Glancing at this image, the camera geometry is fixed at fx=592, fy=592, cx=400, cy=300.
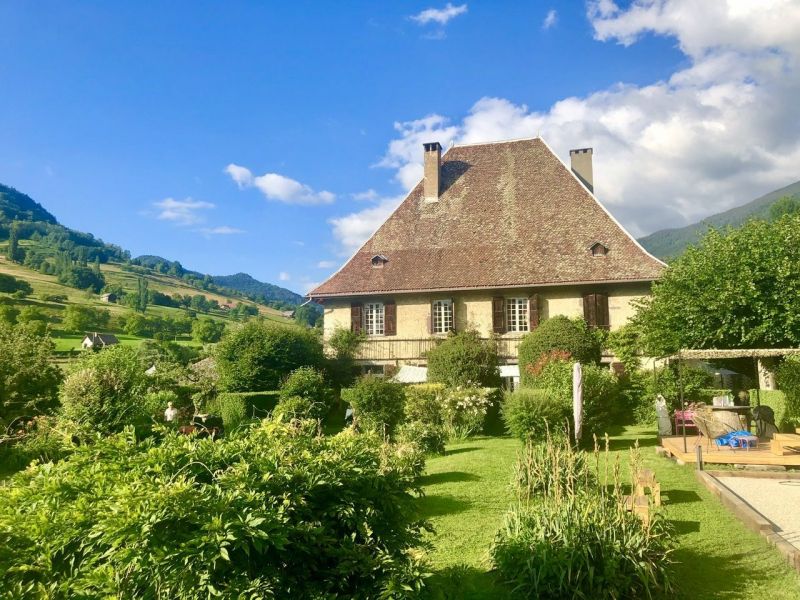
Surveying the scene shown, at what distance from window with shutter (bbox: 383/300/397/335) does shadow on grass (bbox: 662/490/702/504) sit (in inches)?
716

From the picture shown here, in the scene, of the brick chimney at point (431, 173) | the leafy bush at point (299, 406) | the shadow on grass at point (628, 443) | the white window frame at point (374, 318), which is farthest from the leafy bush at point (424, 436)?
the brick chimney at point (431, 173)

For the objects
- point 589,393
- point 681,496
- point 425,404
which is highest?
point 589,393

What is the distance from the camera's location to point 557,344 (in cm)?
2166

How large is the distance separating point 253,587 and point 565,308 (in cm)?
2368

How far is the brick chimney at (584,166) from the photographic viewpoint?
30469mm

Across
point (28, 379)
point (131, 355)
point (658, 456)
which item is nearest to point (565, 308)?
point (658, 456)

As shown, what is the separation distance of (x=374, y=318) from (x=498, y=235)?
22.9 feet

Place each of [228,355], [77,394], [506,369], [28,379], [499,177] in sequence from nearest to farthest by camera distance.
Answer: [77,394]
[28,379]
[228,355]
[506,369]
[499,177]

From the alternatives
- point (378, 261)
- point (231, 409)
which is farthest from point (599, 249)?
point (231, 409)

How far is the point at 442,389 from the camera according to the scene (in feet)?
60.2

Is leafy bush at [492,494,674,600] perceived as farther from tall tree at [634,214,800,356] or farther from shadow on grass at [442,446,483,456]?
tall tree at [634,214,800,356]

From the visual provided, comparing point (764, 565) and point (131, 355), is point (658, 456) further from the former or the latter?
point (131, 355)

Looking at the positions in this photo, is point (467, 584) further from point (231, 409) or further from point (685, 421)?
point (231, 409)

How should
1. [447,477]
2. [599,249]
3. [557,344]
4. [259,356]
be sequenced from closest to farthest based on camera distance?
1. [447,477]
2. [557,344]
3. [259,356]
4. [599,249]
